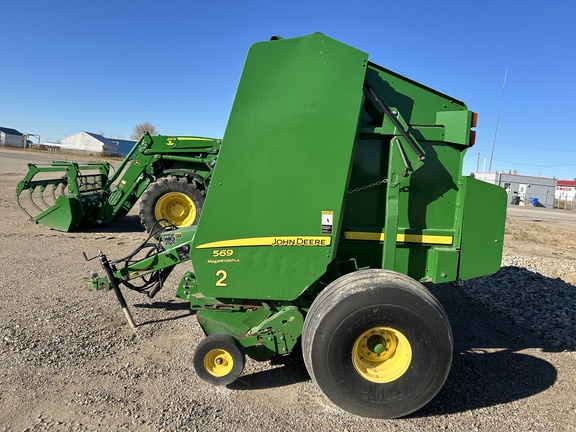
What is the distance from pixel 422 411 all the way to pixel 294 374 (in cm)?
109

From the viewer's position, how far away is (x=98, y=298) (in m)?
5.02

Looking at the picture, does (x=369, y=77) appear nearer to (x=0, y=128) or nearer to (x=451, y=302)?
(x=451, y=302)

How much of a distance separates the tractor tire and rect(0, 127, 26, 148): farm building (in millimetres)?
78035

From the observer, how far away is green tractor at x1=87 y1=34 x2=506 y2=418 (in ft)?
9.29

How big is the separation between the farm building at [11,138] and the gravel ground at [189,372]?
82416 mm

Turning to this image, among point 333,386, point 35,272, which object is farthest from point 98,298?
point 333,386

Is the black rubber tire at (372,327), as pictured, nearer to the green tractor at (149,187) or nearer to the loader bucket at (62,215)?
the green tractor at (149,187)

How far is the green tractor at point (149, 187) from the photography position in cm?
902

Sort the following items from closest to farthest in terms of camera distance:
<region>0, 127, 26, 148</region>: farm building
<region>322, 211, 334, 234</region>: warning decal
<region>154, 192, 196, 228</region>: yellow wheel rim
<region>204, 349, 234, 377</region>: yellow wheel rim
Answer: <region>322, 211, 334, 234</region>: warning decal
<region>204, 349, 234, 377</region>: yellow wheel rim
<region>154, 192, 196, 228</region>: yellow wheel rim
<region>0, 127, 26, 148</region>: farm building

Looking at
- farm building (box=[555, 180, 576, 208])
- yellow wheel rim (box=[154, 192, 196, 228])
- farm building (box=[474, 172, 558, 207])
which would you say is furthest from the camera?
farm building (box=[555, 180, 576, 208])

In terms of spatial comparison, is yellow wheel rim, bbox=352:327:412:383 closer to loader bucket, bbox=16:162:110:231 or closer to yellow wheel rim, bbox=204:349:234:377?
yellow wheel rim, bbox=204:349:234:377

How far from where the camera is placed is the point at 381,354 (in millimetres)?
2953

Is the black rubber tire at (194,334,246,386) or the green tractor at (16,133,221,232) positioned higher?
the green tractor at (16,133,221,232)

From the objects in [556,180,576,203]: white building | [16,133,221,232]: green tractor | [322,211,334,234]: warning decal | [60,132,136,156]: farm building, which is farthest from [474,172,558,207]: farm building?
[60,132,136,156]: farm building
